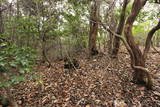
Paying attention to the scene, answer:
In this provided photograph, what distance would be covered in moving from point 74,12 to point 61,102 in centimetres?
275

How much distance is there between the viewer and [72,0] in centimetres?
322

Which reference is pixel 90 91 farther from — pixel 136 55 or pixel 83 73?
pixel 136 55

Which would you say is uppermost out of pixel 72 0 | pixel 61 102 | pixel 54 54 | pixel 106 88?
pixel 72 0

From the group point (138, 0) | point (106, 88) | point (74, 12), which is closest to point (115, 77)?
point (106, 88)

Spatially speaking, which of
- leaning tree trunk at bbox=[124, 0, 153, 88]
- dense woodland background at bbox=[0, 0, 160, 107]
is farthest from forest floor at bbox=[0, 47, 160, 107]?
leaning tree trunk at bbox=[124, 0, 153, 88]

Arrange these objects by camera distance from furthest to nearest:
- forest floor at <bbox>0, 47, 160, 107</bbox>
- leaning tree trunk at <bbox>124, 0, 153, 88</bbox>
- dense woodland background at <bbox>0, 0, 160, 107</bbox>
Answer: leaning tree trunk at <bbox>124, 0, 153, 88</bbox> → forest floor at <bbox>0, 47, 160, 107</bbox> → dense woodland background at <bbox>0, 0, 160, 107</bbox>

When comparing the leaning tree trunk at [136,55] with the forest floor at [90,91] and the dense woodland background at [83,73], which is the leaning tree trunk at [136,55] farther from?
the forest floor at [90,91]

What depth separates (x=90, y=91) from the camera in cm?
238

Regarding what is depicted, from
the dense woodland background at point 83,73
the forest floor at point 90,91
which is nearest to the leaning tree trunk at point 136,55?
the dense woodland background at point 83,73

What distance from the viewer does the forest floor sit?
2.04m

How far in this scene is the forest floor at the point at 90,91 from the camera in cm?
204

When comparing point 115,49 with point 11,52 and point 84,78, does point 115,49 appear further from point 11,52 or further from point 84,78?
point 11,52

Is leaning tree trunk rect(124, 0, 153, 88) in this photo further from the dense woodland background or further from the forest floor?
the forest floor

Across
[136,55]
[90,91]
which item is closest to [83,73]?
[90,91]
